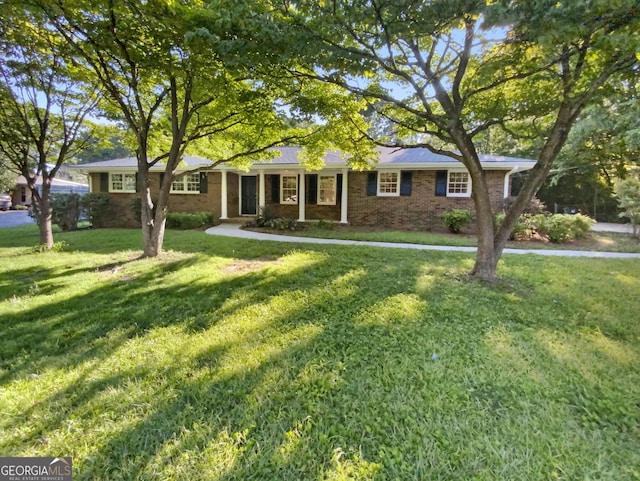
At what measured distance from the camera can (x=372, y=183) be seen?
13.3 metres

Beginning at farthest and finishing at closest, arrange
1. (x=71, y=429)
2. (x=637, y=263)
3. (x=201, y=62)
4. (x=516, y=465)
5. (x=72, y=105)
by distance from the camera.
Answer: (x=72, y=105) → (x=637, y=263) → (x=201, y=62) → (x=71, y=429) → (x=516, y=465)

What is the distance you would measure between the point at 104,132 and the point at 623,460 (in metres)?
11.6

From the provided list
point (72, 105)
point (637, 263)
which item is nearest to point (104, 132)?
point (72, 105)

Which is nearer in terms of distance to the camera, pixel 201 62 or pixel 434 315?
pixel 434 315

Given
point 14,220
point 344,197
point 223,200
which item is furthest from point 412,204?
point 14,220

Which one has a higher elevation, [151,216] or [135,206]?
[135,206]

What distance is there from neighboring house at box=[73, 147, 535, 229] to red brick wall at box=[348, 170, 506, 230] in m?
0.03

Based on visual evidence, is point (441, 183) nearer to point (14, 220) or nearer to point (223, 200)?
point (223, 200)

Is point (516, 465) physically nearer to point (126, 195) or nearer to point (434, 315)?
point (434, 315)

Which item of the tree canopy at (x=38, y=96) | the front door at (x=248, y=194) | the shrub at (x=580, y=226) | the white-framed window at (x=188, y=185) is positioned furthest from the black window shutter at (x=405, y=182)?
the tree canopy at (x=38, y=96)

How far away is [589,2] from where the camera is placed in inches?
112

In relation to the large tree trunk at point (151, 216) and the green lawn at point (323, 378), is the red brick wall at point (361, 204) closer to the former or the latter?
the green lawn at point (323, 378)

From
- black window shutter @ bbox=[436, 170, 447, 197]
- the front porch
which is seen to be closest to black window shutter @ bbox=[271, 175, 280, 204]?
the front porch

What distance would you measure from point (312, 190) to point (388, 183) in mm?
3244
